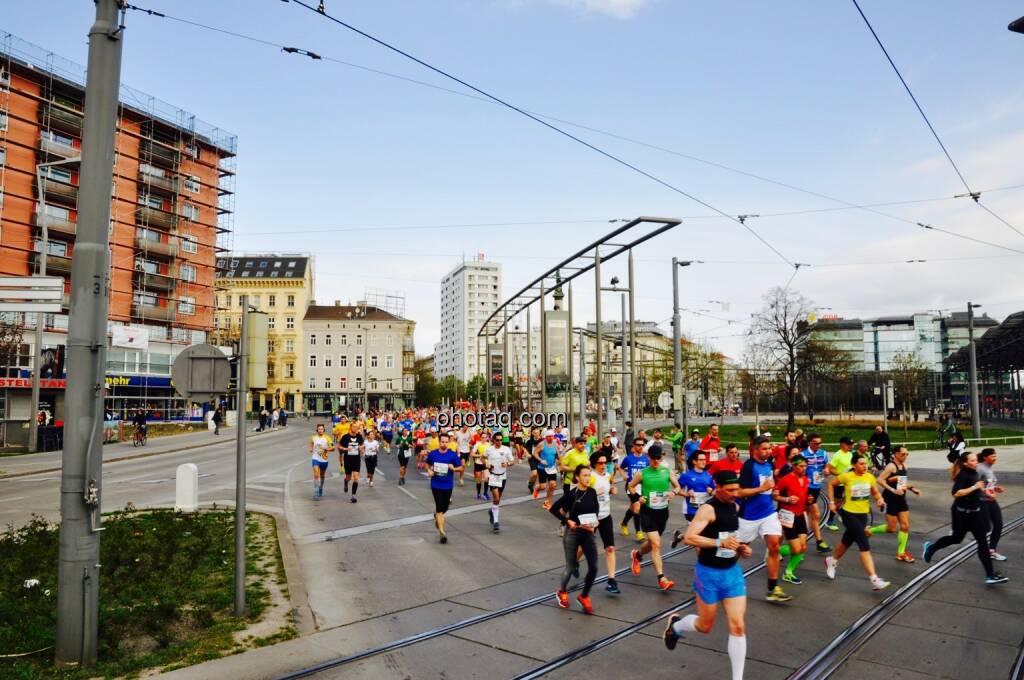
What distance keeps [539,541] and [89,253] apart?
8.56 meters

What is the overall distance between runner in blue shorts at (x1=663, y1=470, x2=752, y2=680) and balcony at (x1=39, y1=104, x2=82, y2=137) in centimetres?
5216

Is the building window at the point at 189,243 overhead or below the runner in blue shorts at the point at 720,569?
overhead

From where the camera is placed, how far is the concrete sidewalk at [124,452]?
84.5 feet

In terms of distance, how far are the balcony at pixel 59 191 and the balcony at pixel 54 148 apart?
182cm

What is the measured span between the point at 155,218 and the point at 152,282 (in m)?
5.00

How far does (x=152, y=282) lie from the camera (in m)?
54.6

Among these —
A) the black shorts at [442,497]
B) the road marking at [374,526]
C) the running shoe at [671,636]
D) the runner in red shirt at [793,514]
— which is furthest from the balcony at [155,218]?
the running shoe at [671,636]

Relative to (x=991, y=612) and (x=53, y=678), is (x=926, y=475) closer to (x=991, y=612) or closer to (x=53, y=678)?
(x=991, y=612)

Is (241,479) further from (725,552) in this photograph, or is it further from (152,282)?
(152,282)

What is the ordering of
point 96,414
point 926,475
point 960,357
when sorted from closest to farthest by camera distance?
point 96,414 < point 926,475 < point 960,357

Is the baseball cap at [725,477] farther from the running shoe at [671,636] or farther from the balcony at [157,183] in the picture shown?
the balcony at [157,183]

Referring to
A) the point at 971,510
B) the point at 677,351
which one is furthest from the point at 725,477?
the point at 677,351

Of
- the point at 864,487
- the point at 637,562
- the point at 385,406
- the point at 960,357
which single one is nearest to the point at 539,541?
the point at 637,562

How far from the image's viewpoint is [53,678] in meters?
6.07
